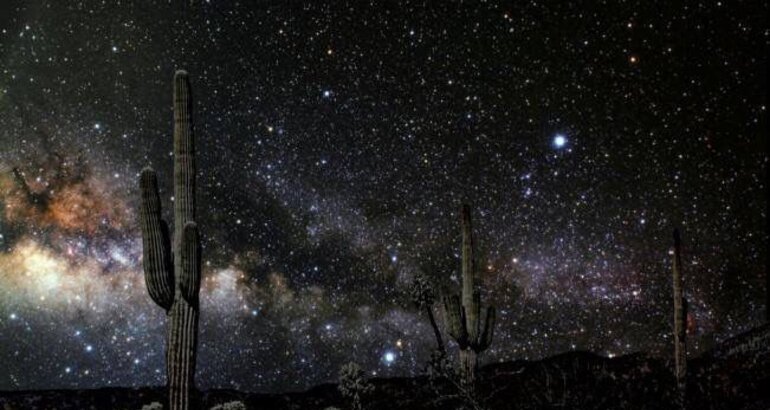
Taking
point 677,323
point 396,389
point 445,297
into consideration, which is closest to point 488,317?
point 445,297

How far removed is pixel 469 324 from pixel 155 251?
17.6 feet

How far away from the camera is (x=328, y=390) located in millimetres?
17859

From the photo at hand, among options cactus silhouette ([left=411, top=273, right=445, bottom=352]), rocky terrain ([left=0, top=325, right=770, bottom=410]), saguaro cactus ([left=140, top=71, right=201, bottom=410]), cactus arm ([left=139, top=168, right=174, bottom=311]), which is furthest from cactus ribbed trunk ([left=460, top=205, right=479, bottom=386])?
cactus arm ([left=139, top=168, right=174, bottom=311])

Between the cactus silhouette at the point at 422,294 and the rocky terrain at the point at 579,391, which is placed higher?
the cactus silhouette at the point at 422,294

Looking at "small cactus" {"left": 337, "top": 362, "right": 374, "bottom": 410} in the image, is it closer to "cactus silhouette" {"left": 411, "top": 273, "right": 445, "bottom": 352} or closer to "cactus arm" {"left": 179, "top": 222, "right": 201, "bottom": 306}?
"cactus silhouette" {"left": 411, "top": 273, "right": 445, "bottom": 352}

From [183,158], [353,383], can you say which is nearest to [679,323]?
[353,383]

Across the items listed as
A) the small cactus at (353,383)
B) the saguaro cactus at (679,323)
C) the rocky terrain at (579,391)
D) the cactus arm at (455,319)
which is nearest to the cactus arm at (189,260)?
the small cactus at (353,383)

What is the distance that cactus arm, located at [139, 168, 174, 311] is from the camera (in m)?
8.31

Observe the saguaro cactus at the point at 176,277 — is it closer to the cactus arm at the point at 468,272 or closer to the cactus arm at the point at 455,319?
the cactus arm at the point at 455,319

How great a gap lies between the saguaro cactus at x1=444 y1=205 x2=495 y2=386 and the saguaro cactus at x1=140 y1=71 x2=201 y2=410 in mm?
4202

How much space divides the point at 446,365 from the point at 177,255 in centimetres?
374

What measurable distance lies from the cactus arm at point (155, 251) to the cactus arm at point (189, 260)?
194 mm

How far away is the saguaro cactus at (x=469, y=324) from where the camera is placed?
1084 cm

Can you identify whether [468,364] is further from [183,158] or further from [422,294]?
[183,158]
